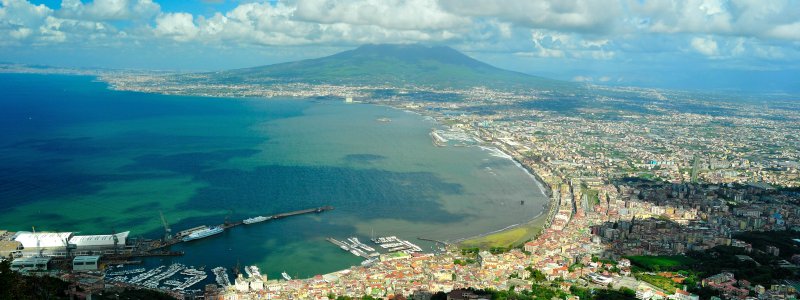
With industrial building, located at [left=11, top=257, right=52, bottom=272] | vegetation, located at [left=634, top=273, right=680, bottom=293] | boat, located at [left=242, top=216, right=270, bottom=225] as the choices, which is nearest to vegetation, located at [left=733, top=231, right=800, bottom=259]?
vegetation, located at [left=634, top=273, right=680, bottom=293]

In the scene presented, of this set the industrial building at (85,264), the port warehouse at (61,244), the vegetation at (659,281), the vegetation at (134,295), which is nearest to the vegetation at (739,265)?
the vegetation at (659,281)

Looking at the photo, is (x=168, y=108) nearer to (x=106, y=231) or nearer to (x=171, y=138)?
(x=171, y=138)

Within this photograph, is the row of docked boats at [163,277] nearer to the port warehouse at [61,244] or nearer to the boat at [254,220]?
the port warehouse at [61,244]

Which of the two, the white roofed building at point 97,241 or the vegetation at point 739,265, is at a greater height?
the vegetation at point 739,265

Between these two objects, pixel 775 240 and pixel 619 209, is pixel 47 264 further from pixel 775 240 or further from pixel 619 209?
pixel 775 240

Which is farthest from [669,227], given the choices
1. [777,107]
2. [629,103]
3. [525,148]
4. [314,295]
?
[777,107]

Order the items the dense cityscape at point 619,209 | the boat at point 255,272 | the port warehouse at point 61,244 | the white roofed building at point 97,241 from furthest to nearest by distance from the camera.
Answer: the white roofed building at point 97,241
the port warehouse at point 61,244
the boat at point 255,272
the dense cityscape at point 619,209

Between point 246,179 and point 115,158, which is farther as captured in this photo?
A: point 115,158
